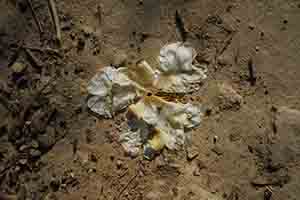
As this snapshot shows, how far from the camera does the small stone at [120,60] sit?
2332 mm

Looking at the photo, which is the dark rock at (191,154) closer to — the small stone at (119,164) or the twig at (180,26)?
the small stone at (119,164)

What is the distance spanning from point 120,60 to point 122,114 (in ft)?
0.92

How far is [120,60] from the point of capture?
233 cm

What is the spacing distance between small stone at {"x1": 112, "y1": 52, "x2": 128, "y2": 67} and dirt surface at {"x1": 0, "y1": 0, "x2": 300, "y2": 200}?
0.01 m

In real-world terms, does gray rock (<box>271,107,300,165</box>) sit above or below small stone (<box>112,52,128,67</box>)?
below

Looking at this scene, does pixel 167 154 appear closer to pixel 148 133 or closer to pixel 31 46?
pixel 148 133

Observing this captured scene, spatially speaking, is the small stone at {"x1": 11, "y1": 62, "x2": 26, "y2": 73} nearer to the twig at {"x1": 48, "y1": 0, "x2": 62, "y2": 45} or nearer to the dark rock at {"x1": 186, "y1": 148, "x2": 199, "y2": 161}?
the twig at {"x1": 48, "y1": 0, "x2": 62, "y2": 45}

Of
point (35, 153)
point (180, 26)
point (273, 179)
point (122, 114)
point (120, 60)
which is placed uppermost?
point (180, 26)

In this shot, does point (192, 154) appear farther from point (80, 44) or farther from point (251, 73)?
point (80, 44)

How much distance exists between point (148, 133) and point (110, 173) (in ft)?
0.96

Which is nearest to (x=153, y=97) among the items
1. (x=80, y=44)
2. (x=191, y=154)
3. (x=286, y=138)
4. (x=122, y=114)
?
(x=122, y=114)

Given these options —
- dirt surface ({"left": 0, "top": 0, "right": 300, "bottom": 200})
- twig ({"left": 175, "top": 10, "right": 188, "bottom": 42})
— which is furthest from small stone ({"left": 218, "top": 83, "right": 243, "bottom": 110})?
twig ({"left": 175, "top": 10, "right": 188, "bottom": 42})

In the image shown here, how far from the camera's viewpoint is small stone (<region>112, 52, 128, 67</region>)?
2.33 meters

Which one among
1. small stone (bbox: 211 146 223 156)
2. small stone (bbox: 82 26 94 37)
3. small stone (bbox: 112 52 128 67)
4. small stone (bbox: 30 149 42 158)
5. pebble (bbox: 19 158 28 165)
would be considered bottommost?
small stone (bbox: 211 146 223 156)
